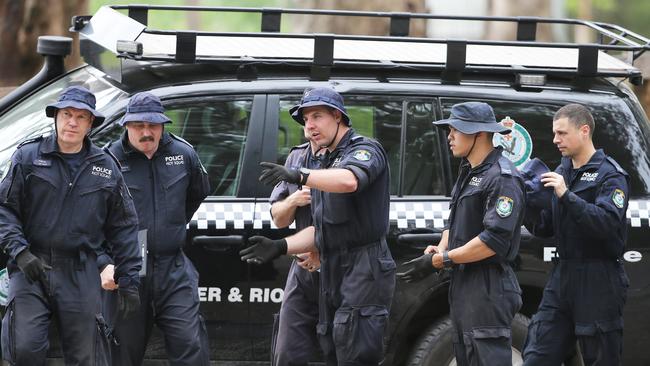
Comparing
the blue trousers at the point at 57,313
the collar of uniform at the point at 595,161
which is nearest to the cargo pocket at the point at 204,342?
the blue trousers at the point at 57,313

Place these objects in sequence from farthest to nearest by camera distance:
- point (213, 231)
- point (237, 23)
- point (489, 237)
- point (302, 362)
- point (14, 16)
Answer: point (237, 23) → point (14, 16) → point (213, 231) → point (302, 362) → point (489, 237)

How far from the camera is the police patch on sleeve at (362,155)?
20.6ft

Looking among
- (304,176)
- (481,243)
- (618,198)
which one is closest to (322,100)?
(304,176)

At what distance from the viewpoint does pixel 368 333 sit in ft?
20.7

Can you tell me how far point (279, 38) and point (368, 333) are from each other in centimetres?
203

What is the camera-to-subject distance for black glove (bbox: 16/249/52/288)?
593 centimetres

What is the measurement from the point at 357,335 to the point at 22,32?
6.24 metres

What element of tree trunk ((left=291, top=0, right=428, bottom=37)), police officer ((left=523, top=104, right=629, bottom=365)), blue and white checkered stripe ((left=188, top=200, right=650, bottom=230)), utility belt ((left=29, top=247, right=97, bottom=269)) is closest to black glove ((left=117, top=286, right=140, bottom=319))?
utility belt ((left=29, top=247, right=97, bottom=269))

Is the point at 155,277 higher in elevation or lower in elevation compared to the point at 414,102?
lower

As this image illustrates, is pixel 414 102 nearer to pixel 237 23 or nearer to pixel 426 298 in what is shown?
pixel 426 298

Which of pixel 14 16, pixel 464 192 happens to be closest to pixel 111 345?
pixel 464 192

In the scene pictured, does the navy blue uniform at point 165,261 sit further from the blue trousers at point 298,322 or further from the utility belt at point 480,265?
the utility belt at point 480,265

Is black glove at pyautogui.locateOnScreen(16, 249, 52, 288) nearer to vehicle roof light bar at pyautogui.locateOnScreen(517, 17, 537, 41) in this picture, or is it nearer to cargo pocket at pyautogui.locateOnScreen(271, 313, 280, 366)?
cargo pocket at pyautogui.locateOnScreen(271, 313, 280, 366)

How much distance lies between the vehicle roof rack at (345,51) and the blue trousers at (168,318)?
4.01 ft
